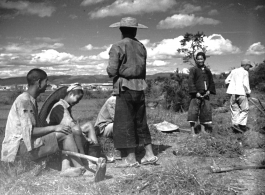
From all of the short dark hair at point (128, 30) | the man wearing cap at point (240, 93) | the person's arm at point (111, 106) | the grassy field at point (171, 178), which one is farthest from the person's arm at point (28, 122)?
the man wearing cap at point (240, 93)

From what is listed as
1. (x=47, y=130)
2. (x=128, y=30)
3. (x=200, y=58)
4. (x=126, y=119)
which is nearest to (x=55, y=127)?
(x=47, y=130)

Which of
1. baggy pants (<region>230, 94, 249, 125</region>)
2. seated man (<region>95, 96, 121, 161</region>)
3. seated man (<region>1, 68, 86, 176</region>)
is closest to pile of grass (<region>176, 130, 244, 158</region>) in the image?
seated man (<region>95, 96, 121, 161</region>)

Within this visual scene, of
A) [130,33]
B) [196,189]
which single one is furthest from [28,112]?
[196,189]

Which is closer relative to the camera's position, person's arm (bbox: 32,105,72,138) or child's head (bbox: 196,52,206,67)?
person's arm (bbox: 32,105,72,138)

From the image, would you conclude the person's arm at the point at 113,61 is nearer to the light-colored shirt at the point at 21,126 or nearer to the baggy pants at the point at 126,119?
the baggy pants at the point at 126,119

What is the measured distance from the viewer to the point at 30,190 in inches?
130

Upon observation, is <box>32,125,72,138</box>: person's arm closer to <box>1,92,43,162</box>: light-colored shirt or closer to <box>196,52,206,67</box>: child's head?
<box>1,92,43,162</box>: light-colored shirt

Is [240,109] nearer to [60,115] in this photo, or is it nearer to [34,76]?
[60,115]

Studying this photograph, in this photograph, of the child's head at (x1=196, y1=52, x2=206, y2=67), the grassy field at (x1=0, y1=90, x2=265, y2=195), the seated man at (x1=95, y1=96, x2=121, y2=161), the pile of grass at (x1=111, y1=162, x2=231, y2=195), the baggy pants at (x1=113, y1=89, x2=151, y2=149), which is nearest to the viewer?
the pile of grass at (x1=111, y1=162, x2=231, y2=195)

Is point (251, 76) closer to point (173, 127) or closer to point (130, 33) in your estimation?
point (173, 127)

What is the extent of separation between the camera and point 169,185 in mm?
3182

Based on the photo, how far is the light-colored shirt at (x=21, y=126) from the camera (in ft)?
11.8

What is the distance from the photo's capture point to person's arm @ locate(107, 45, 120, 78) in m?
4.25

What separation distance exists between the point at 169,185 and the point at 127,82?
5.73 ft
